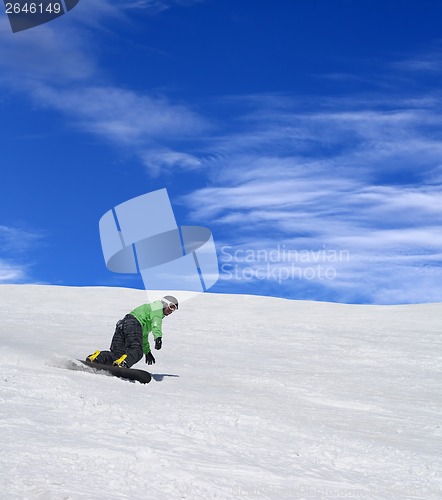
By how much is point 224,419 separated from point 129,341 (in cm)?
369

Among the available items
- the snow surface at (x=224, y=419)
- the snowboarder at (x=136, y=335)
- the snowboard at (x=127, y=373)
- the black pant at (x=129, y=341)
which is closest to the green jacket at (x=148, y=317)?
the snowboarder at (x=136, y=335)

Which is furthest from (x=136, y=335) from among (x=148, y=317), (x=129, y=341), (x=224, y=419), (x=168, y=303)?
(x=224, y=419)

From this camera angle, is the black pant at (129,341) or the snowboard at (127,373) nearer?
the snowboard at (127,373)

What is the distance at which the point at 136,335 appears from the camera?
1016 cm

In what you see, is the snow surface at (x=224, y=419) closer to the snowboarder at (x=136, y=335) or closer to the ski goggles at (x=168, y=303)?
the snowboarder at (x=136, y=335)

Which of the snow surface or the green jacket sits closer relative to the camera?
the snow surface

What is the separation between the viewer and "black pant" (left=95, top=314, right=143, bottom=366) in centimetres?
1002

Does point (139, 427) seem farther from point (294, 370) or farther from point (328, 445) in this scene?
point (294, 370)

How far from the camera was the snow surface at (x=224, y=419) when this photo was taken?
4.58 m

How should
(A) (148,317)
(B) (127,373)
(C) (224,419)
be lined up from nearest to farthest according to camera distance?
(C) (224,419) → (B) (127,373) → (A) (148,317)

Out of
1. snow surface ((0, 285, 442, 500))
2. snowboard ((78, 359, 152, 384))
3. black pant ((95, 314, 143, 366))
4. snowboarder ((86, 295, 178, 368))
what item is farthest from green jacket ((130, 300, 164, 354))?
snowboard ((78, 359, 152, 384))

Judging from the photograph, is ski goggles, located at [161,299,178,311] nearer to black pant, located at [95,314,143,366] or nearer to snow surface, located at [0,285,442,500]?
black pant, located at [95,314,143,366]

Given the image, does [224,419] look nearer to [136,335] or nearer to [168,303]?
[136,335]

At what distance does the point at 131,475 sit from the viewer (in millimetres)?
4504
